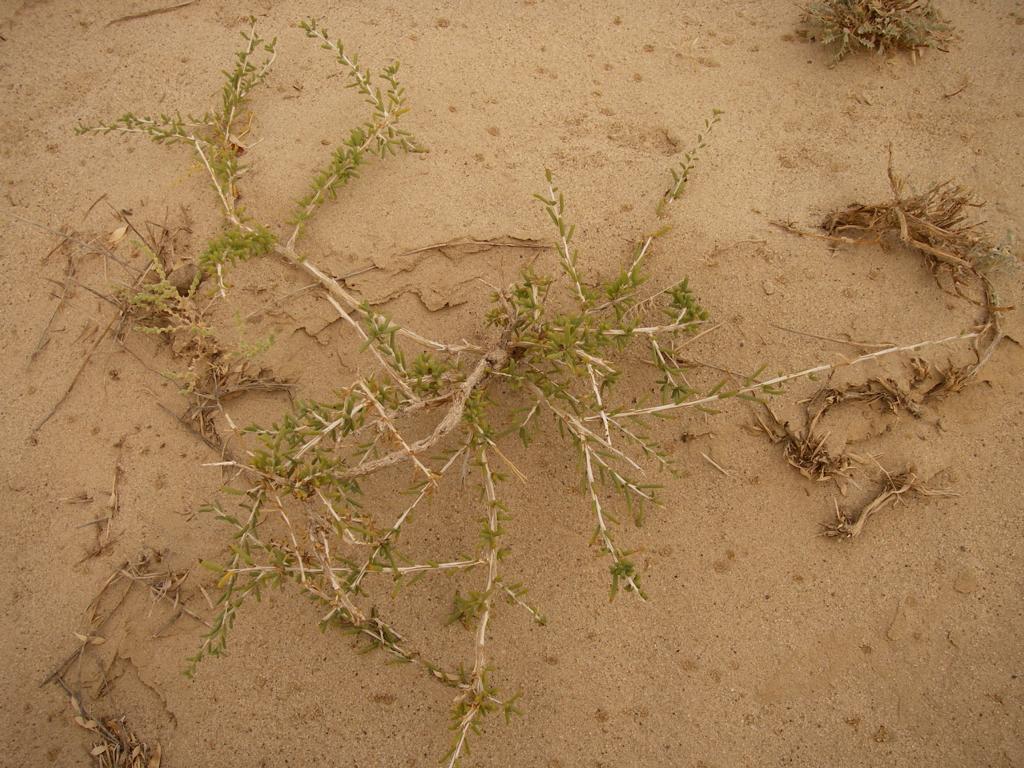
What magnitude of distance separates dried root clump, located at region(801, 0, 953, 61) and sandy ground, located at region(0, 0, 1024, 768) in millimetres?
85

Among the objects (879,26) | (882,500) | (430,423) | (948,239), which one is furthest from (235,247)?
(879,26)

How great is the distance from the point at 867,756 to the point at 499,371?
1.57m

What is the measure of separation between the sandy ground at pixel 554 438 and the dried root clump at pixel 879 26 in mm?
85

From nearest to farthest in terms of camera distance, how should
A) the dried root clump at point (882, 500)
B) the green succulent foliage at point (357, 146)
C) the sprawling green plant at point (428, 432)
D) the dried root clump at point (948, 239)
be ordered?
the sprawling green plant at point (428, 432) → the dried root clump at point (882, 500) → the dried root clump at point (948, 239) → the green succulent foliage at point (357, 146)

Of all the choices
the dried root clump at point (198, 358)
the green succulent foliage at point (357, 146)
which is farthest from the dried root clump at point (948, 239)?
the dried root clump at point (198, 358)

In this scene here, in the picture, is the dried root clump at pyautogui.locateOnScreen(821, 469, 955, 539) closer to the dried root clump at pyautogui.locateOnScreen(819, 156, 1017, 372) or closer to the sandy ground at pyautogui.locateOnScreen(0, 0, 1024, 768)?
the sandy ground at pyautogui.locateOnScreen(0, 0, 1024, 768)

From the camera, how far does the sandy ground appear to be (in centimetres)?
205

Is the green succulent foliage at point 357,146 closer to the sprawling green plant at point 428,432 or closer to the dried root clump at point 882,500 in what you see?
the sprawling green plant at point 428,432

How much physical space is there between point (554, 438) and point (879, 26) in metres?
2.23

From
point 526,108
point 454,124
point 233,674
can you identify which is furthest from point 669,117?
point 233,674

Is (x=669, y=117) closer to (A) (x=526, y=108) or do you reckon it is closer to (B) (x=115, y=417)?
(A) (x=526, y=108)

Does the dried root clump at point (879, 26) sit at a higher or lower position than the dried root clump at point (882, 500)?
higher

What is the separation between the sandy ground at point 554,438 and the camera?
6.73ft

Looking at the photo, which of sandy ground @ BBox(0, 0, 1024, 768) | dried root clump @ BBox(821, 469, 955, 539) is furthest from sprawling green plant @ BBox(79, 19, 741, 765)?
dried root clump @ BBox(821, 469, 955, 539)
